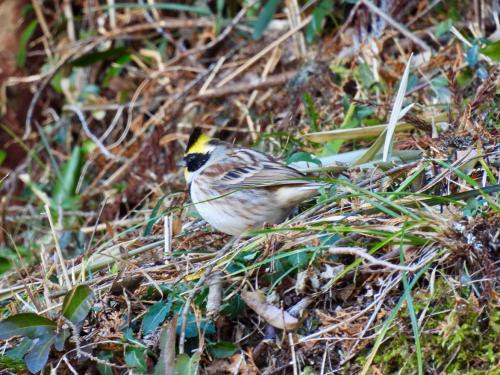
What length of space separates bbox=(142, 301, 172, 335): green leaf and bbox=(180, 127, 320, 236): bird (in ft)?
1.98

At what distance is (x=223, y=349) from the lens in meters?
2.92

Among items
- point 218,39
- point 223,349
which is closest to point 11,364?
point 223,349

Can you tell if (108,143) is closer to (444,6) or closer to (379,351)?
(444,6)

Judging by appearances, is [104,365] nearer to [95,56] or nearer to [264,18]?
[264,18]

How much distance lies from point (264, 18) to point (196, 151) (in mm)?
1798

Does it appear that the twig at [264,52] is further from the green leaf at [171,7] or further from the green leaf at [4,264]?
the green leaf at [4,264]

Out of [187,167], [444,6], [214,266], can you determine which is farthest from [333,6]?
[214,266]

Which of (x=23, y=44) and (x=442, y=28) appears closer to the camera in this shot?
(x=442, y=28)

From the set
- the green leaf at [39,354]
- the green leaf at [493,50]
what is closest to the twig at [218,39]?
the green leaf at [493,50]

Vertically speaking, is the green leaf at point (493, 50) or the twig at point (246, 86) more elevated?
the green leaf at point (493, 50)

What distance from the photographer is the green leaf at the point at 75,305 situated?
297cm

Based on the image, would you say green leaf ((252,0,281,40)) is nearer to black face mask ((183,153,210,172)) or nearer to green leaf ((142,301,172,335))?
black face mask ((183,153,210,172))

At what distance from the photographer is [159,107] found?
5.98 meters

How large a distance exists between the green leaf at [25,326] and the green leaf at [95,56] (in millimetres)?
3679
